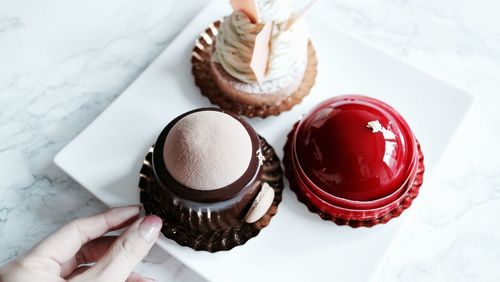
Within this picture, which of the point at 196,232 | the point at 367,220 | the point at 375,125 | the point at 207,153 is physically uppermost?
the point at 207,153

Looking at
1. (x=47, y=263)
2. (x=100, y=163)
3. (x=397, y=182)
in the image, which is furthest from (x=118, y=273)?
(x=397, y=182)

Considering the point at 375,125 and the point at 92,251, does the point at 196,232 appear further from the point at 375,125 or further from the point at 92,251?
the point at 375,125

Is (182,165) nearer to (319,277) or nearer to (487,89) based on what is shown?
(319,277)

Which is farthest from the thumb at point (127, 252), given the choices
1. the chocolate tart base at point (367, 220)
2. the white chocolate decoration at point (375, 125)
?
the white chocolate decoration at point (375, 125)

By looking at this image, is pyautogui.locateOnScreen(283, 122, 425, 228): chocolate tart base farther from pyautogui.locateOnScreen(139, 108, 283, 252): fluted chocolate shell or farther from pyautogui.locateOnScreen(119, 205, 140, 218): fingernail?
pyautogui.locateOnScreen(119, 205, 140, 218): fingernail

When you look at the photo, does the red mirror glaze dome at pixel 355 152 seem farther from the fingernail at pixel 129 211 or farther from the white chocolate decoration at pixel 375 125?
the fingernail at pixel 129 211

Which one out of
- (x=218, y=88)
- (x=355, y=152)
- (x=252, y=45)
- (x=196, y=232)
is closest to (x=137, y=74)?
(x=218, y=88)

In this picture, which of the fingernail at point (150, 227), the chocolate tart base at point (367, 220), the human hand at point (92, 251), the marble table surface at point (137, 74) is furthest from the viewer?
the marble table surface at point (137, 74)
